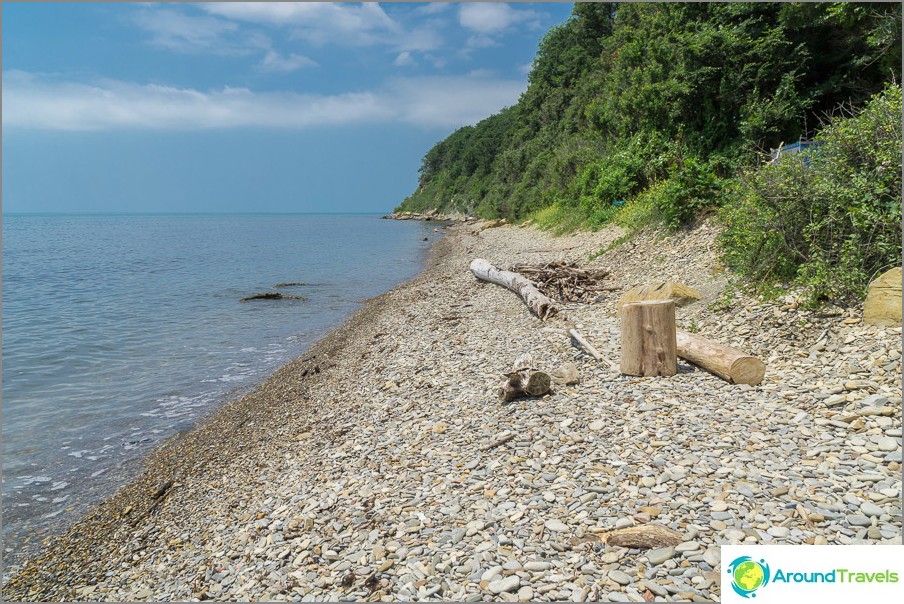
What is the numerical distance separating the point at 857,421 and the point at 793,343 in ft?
7.41

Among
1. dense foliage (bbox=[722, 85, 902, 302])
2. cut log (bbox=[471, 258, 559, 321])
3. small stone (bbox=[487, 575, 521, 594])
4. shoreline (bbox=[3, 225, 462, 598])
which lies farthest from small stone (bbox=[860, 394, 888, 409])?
shoreline (bbox=[3, 225, 462, 598])

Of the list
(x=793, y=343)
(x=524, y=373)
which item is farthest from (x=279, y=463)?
(x=793, y=343)

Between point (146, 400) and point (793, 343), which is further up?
point (793, 343)

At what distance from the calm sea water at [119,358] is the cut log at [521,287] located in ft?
16.9

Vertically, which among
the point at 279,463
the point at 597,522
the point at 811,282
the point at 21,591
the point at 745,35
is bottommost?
the point at 21,591

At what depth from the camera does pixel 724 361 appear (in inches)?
265

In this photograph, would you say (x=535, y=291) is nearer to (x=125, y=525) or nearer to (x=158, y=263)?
(x=125, y=525)

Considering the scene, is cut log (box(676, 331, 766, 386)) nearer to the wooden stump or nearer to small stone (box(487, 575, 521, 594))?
the wooden stump

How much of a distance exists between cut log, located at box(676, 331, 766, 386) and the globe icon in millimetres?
3850

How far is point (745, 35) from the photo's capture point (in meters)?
14.0

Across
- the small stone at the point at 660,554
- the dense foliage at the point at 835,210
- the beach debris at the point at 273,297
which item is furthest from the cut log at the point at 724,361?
the beach debris at the point at 273,297

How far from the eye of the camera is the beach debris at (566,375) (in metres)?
7.32

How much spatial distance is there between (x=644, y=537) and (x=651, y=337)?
3611 millimetres

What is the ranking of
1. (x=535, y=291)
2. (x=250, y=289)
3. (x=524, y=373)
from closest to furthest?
(x=524, y=373), (x=535, y=291), (x=250, y=289)
